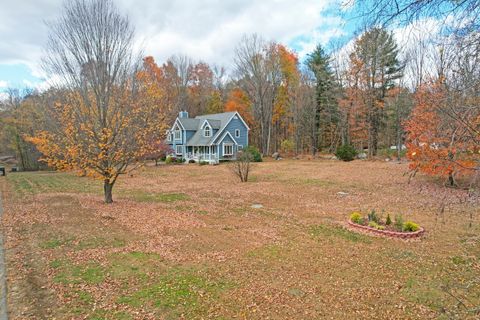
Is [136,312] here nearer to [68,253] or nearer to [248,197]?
[68,253]

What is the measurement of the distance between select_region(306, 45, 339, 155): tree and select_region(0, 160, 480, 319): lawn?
2277 cm

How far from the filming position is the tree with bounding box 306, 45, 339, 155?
107ft

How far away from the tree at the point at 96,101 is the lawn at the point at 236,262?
2009 millimetres

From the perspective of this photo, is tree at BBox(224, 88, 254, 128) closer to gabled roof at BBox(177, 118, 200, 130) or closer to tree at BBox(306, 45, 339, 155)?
gabled roof at BBox(177, 118, 200, 130)

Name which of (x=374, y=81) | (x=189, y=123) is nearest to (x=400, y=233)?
(x=374, y=81)

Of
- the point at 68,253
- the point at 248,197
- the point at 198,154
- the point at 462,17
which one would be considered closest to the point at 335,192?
the point at 248,197

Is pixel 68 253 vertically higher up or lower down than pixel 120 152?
Result: lower down

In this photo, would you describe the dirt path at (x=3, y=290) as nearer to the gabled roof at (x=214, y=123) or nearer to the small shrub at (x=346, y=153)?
the small shrub at (x=346, y=153)

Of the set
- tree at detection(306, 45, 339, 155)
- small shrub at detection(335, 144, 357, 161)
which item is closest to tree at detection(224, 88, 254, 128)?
tree at detection(306, 45, 339, 155)

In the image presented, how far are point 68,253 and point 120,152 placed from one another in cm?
495

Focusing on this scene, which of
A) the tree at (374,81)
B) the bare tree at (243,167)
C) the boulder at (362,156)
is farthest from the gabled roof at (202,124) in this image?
the boulder at (362,156)

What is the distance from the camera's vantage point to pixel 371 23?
2.36m

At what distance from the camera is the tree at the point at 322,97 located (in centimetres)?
3256

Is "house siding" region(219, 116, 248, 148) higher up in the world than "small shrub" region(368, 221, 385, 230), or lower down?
higher up
